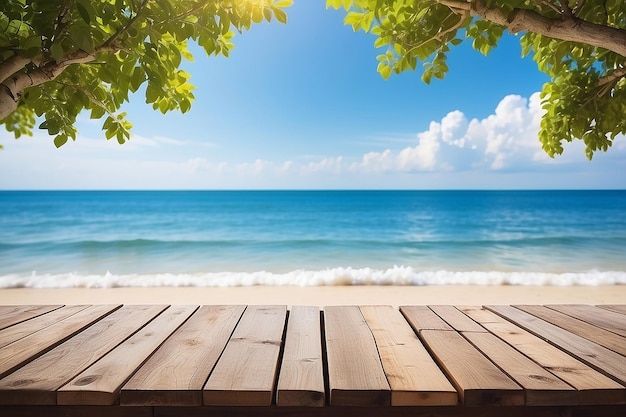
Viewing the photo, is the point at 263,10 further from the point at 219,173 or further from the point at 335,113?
the point at 219,173

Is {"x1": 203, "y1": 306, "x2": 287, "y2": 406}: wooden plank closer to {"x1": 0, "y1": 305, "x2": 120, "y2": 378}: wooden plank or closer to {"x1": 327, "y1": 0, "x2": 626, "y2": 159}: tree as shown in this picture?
{"x1": 0, "y1": 305, "x2": 120, "y2": 378}: wooden plank

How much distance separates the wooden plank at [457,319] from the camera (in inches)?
94.9

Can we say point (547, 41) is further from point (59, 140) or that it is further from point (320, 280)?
point (320, 280)

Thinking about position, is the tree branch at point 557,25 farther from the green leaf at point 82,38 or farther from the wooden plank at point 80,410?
the wooden plank at point 80,410

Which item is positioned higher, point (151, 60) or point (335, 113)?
point (335, 113)

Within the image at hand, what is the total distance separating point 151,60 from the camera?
183 centimetres

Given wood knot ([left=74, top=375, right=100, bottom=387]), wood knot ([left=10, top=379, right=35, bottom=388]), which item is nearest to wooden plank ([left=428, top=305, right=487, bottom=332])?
wood knot ([left=74, top=375, right=100, bottom=387])

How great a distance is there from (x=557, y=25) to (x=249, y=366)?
7.55 feet

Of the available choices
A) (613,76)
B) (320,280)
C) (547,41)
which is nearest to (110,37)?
(547,41)

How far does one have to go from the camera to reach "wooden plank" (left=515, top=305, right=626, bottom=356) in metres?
2.13

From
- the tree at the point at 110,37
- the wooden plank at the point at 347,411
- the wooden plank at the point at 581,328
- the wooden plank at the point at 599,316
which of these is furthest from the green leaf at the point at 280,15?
the wooden plank at the point at 599,316

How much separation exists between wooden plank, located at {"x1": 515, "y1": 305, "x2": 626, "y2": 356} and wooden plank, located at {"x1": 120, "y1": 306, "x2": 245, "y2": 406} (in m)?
1.97

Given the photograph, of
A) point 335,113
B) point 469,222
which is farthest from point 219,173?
point 469,222

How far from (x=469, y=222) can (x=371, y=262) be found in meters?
17.4
